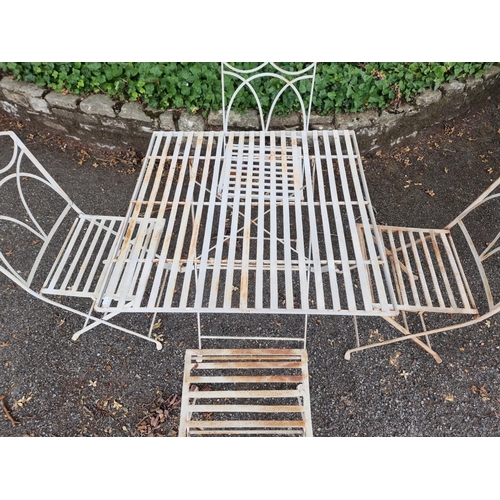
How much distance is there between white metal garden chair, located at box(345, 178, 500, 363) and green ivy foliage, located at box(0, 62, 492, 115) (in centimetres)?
129

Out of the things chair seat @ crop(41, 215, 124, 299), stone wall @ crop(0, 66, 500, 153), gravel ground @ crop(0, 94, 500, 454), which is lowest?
gravel ground @ crop(0, 94, 500, 454)

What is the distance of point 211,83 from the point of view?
11.5ft

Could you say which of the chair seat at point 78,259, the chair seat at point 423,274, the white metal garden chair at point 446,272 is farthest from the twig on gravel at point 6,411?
the chair seat at point 423,274

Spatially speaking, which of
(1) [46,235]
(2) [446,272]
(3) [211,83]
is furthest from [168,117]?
(2) [446,272]

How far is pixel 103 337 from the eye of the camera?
2.75m

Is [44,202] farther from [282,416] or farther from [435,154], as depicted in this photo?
[435,154]

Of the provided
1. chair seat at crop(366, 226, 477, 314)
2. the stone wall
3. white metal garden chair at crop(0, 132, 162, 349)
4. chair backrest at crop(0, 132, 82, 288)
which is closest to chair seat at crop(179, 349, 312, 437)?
white metal garden chair at crop(0, 132, 162, 349)

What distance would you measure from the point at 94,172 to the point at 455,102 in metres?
3.68

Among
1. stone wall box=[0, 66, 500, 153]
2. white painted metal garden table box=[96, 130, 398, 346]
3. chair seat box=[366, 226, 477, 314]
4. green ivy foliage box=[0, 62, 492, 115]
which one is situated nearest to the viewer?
white painted metal garden table box=[96, 130, 398, 346]

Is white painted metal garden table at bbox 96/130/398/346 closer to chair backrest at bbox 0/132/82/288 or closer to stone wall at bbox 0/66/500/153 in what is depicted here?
stone wall at bbox 0/66/500/153

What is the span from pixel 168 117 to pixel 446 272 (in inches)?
107

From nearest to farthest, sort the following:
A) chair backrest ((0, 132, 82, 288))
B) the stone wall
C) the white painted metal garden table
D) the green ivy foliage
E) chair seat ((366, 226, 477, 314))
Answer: the white painted metal garden table < chair seat ((366, 226, 477, 314)) < chair backrest ((0, 132, 82, 288)) < the green ivy foliage < the stone wall

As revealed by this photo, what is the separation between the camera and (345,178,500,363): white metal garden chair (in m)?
2.30

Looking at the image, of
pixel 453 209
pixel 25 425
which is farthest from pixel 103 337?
pixel 453 209
